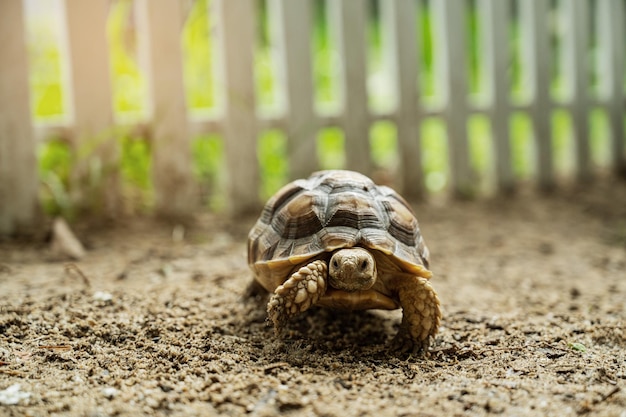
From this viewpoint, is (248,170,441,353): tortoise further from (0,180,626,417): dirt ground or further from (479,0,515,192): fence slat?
(479,0,515,192): fence slat

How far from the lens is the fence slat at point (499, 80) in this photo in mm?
5492

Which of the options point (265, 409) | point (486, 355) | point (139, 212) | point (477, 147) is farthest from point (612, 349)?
point (477, 147)

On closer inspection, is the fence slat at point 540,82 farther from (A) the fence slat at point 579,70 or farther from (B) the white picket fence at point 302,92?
(A) the fence slat at point 579,70

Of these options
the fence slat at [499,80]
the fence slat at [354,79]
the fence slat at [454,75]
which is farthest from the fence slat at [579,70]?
the fence slat at [354,79]

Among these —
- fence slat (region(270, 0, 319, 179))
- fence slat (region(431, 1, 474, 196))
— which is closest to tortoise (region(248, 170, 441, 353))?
fence slat (region(270, 0, 319, 179))

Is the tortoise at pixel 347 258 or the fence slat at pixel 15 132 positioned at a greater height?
the fence slat at pixel 15 132

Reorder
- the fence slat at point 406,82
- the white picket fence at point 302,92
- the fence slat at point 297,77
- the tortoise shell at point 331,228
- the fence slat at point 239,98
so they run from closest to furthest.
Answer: the tortoise shell at point 331,228, the white picket fence at point 302,92, the fence slat at point 239,98, the fence slat at point 297,77, the fence slat at point 406,82

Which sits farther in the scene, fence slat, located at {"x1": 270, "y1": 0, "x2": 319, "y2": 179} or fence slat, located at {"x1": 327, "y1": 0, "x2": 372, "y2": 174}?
fence slat, located at {"x1": 327, "y1": 0, "x2": 372, "y2": 174}

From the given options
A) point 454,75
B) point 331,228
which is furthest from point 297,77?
point 331,228

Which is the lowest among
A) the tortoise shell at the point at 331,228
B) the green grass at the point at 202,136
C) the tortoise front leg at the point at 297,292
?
the tortoise front leg at the point at 297,292

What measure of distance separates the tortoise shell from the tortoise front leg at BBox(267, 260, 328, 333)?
75 mm

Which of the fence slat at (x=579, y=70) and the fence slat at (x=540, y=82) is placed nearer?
the fence slat at (x=540, y=82)

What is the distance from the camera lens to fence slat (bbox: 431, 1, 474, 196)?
210 inches

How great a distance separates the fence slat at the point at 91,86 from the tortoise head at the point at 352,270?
2.44 metres
